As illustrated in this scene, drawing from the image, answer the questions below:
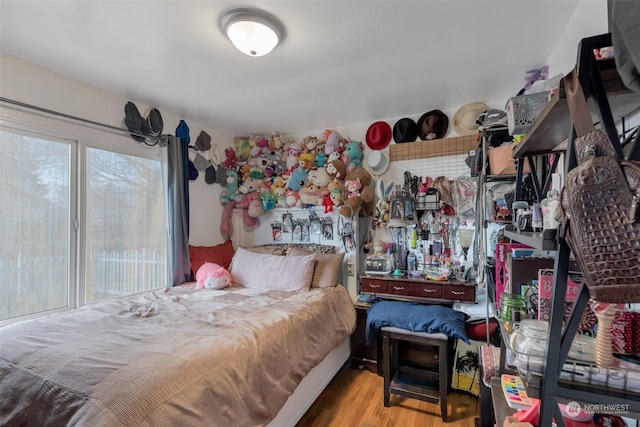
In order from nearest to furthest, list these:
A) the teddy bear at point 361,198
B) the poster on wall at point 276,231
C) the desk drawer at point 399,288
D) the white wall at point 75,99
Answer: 1. the white wall at point 75,99
2. the desk drawer at point 399,288
3. the teddy bear at point 361,198
4. the poster on wall at point 276,231

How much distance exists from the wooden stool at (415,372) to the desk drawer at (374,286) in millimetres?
386

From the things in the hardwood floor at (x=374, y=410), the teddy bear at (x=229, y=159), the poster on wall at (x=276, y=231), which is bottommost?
the hardwood floor at (x=374, y=410)

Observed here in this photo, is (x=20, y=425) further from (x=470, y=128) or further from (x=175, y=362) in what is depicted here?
(x=470, y=128)

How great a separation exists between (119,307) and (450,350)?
240 cm

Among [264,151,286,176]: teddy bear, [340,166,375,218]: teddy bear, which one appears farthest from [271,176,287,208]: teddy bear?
[340,166,375,218]: teddy bear

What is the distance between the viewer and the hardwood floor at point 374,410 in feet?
6.23

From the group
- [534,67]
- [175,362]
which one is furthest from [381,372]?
[534,67]

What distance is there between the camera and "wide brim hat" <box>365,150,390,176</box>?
9.36 ft

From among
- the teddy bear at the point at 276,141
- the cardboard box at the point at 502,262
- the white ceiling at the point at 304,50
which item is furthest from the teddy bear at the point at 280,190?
the cardboard box at the point at 502,262

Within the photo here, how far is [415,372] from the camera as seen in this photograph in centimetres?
231

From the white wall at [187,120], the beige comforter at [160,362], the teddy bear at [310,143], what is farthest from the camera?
the teddy bear at [310,143]

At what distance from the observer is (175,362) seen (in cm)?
117

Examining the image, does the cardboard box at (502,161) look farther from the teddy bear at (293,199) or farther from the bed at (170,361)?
the teddy bear at (293,199)

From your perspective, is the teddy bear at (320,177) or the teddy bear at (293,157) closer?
the teddy bear at (320,177)
